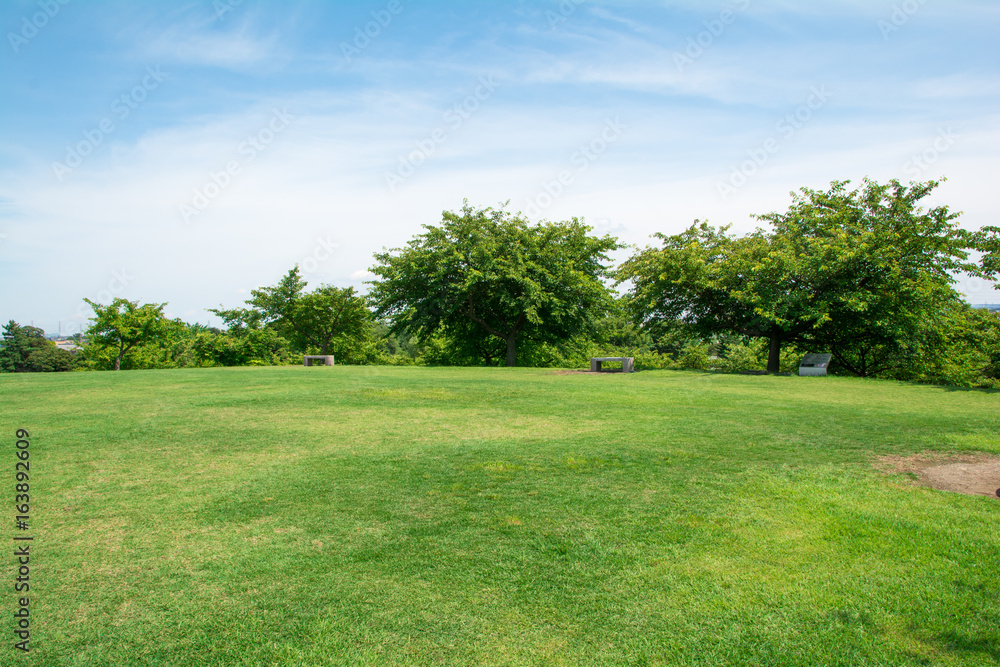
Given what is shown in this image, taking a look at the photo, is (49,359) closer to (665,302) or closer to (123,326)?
(123,326)

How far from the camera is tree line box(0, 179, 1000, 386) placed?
18125 millimetres

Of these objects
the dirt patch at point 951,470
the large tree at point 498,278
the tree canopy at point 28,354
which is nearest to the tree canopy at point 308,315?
the large tree at point 498,278

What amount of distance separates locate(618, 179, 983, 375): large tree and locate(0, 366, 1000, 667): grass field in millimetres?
10875

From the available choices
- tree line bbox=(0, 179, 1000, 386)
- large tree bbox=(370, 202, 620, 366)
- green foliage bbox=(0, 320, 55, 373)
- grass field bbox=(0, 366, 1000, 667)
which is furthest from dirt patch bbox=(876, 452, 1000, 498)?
green foliage bbox=(0, 320, 55, 373)

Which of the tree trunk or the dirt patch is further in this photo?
the tree trunk

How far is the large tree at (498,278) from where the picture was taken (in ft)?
80.5

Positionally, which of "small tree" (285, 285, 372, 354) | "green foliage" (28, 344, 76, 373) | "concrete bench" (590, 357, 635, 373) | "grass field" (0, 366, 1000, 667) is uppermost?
"small tree" (285, 285, 372, 354)

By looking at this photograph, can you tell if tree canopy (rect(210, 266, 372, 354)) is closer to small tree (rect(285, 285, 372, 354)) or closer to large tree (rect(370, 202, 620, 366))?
small tree (rect(285, 285, 372, 354))

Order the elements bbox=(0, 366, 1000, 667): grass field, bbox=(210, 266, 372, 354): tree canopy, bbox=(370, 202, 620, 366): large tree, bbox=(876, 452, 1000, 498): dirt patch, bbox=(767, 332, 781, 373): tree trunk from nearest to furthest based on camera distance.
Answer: bbox=(0, 366, 1000, 667): grass field
bbox=(876, 452, 1000, 498): dirt patch
bbox=(767, 332, 781, 373): tree trunk
bbox=(370, 202, 620, 366): large tree
bbox=(210, 266, 372, 354): tree canopy

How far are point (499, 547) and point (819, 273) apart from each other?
17.4 metres

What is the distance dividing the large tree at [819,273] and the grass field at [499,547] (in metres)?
10.9

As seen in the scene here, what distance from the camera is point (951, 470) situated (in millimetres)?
5988

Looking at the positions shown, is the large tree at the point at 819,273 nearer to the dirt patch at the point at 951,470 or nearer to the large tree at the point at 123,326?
the dirt patch at the point at 951,470

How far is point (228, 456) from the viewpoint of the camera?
6.59 m
